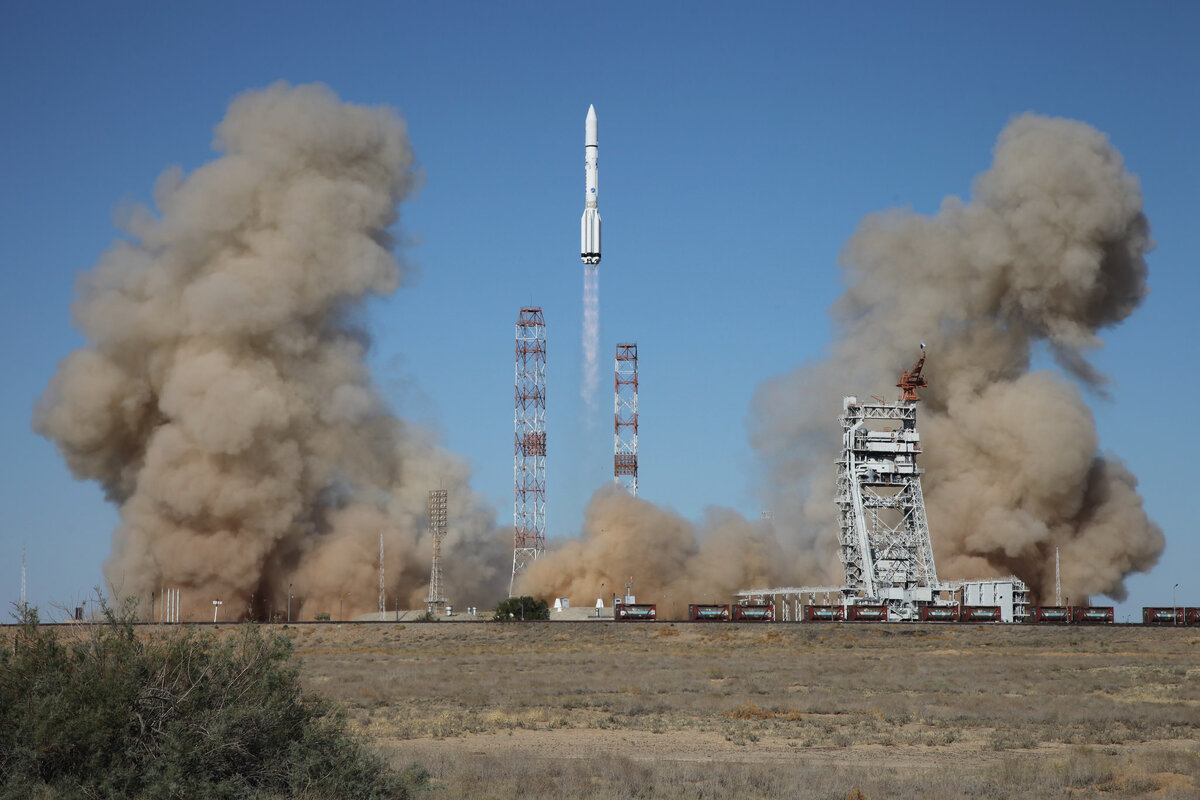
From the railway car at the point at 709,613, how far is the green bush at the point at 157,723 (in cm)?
4603

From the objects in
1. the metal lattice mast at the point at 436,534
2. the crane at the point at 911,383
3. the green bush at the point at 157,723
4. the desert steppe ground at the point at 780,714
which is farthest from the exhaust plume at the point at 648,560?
the green bush at the point at 157,723

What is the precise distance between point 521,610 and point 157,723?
162 feet

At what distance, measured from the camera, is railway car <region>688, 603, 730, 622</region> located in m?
58.4

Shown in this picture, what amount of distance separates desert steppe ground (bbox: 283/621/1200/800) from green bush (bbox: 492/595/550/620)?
12.6 m

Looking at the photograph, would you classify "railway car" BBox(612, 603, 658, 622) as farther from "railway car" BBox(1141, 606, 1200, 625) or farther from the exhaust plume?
"railway car" BBox(1141, 606, 1200, 625)

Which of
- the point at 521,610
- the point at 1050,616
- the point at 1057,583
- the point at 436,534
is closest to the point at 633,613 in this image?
the point at 521,610

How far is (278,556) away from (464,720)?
45.6 metres

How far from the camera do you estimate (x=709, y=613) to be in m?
60.3

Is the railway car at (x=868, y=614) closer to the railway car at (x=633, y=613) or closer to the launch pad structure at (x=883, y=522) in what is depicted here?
the launch pad structure at (x=883, y=522)

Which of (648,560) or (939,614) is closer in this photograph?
(939,614)

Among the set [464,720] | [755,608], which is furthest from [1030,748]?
[755,608]

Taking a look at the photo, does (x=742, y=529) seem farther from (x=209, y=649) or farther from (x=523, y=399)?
(x=209, y=649)

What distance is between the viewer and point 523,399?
257ft

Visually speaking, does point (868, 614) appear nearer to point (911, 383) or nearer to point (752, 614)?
point (752, 614)
